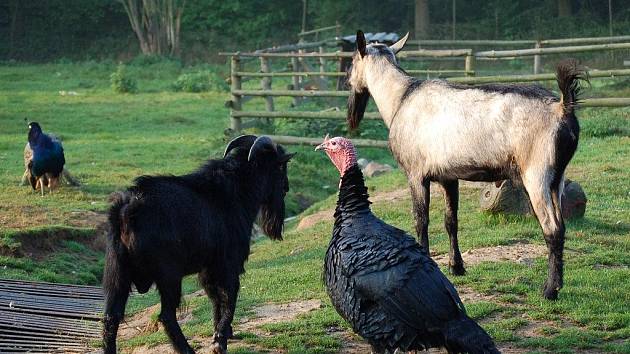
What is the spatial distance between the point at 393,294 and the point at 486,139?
2516 millimetres

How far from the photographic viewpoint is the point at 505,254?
10.1 metres

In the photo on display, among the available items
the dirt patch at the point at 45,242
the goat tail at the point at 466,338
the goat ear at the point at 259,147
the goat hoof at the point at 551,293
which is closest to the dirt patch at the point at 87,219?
the dirt patch at the point at 45,242

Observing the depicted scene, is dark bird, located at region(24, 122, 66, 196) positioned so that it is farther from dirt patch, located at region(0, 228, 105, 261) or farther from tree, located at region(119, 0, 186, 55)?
tree, located at region(119, 0, 186, 55)

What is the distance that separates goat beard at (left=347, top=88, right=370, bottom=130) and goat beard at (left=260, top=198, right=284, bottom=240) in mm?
2318

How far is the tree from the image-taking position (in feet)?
128

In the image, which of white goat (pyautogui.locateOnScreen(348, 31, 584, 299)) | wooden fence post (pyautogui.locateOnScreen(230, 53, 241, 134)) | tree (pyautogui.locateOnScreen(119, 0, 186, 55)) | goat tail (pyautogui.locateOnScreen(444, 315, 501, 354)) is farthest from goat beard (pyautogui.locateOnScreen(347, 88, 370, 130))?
tree (pyautogui.locateOnScreen(119, 0, 186, 55))

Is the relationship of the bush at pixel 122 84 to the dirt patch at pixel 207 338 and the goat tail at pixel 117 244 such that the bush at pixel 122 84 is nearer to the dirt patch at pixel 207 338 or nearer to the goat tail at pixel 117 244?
the dirt patch at pixel 207 338

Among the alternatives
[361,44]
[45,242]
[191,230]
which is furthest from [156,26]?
[191,230]

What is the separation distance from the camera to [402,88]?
988 cm

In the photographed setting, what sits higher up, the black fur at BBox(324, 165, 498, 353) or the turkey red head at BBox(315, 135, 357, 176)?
the turkey red head at BBox(315, 135, 357, 176)

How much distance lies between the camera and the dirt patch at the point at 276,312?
8.50 m

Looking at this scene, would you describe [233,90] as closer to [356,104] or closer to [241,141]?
[356,104]

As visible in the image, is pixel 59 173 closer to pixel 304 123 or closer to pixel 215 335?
pixel 304 123

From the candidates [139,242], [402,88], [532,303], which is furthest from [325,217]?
[139,242]
